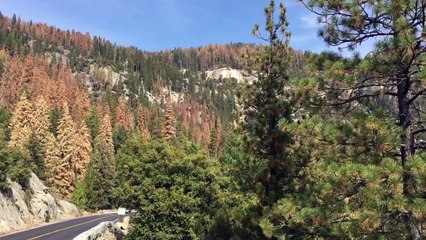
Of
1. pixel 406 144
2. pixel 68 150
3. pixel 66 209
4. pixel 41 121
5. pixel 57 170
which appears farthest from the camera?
pixel 41 121

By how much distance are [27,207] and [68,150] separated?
28.7 metres

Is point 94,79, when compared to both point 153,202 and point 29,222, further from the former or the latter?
point 153,202

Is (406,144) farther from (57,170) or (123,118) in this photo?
(123,118)

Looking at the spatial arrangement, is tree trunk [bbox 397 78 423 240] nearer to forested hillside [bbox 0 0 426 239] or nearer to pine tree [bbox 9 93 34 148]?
forested hillside [bbox 0 0 426 239]

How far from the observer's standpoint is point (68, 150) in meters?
65.7

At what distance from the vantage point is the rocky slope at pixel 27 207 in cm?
3231

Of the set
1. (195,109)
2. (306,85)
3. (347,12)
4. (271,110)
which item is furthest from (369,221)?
(195,109)

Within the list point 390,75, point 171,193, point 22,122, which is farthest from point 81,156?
point 390,75

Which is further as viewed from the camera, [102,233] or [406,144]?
[102,233]

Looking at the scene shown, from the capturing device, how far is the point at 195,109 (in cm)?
19125

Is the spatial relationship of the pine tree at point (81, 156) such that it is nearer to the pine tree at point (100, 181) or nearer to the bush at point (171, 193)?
the pine tree at point (100, 181)

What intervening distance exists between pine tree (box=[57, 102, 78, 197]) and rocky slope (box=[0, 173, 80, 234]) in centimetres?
1579

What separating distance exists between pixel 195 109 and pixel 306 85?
18263 cm

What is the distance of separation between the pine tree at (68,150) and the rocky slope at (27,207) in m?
15.8
